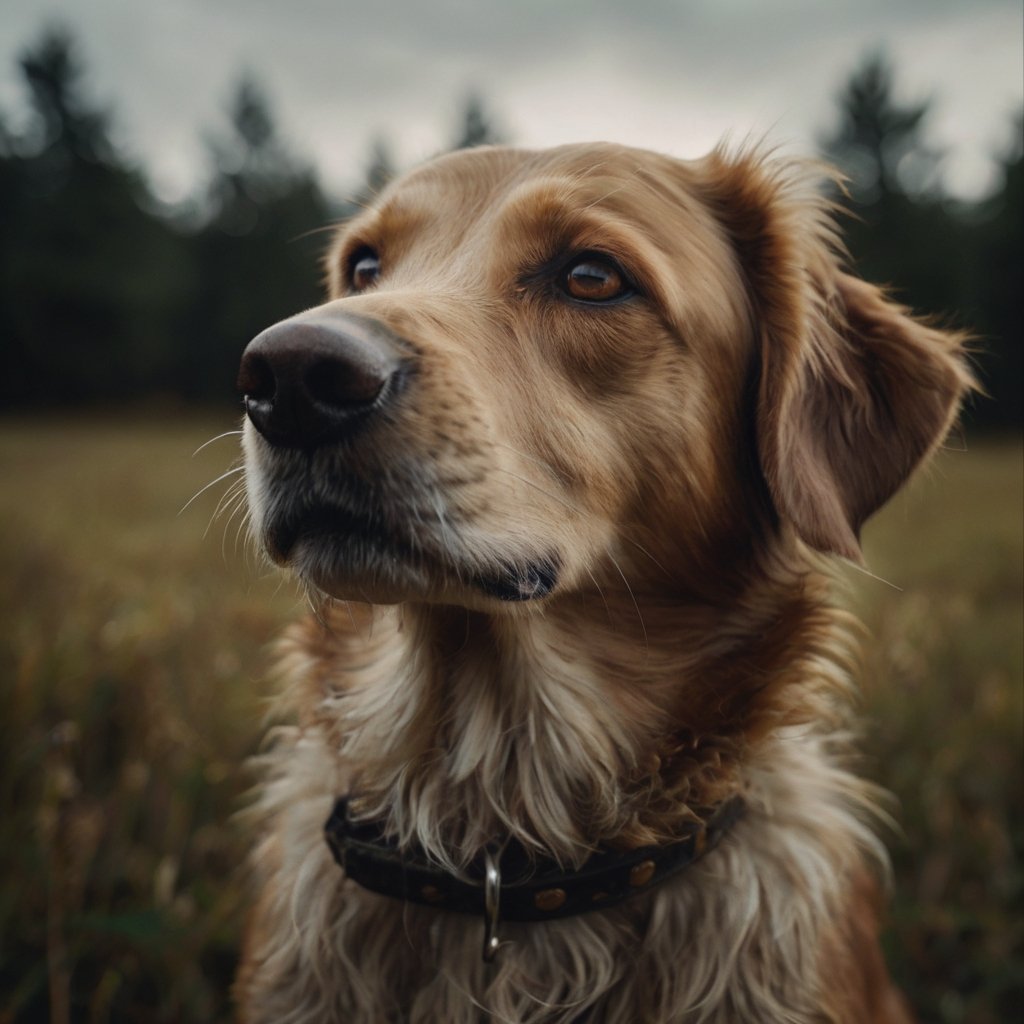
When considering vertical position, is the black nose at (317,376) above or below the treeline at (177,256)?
above

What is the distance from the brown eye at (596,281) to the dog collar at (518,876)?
1.22 metres

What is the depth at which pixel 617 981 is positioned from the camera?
200cm

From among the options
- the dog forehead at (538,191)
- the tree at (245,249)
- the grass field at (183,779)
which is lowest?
the tree at (245,249)

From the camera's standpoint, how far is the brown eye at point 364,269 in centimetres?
253

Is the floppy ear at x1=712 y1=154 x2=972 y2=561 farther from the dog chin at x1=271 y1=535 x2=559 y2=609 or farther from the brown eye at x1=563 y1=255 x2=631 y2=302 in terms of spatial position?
the dog chin at x1=271 y1=535 x2=559 y2=609

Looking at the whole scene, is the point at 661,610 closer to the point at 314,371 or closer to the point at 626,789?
the point at 626,789

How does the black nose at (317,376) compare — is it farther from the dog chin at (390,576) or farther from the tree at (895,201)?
the tree at (895,201)

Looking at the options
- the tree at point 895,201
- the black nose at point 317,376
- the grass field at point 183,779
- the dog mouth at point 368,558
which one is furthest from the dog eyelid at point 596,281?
the tree at point 895,201

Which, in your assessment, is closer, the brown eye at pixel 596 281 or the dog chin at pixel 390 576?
the dog chin at pixel 390 576

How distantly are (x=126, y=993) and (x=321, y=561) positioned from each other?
65.2 inches

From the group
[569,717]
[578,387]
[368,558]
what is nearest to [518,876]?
[569,717]

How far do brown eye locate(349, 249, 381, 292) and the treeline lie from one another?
902 inches

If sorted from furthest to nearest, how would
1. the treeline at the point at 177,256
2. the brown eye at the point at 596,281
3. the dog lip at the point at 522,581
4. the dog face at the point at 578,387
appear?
the treeline at the point at 177,256
the brown eye at the point at 596,281
the dog lip at the point at 522,581
the dog face at the point at 578,387

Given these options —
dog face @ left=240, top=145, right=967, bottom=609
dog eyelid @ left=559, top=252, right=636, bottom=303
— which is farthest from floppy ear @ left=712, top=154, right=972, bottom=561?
dog eyelid @ left=559, top=252, right=636, bottom=303
